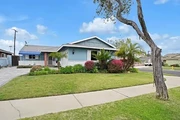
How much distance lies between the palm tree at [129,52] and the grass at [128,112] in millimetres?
11543

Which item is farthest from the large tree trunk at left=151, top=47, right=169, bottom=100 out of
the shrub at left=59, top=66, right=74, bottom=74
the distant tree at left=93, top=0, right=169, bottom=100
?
the shrub at left=59, top=66, right=74, bottom=74

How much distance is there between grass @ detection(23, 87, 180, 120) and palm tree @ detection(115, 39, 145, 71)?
11.5 metres

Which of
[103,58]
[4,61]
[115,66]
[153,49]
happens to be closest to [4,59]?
[4,61]

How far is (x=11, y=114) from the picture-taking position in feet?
14.8

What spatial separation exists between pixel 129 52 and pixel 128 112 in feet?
43.1

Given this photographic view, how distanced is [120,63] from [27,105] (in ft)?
41.0

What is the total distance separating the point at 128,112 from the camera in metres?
4.79

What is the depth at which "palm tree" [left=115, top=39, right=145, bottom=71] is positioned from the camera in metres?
17.1

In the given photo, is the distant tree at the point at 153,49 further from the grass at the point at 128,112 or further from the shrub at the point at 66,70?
the shrub at the point at 66,70

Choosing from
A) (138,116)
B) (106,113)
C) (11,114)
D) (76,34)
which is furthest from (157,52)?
(76,34)

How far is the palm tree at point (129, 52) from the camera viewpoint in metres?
17.1

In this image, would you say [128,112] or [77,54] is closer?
[128,112]

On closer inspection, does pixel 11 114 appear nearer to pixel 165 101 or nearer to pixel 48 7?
pixel 165 101

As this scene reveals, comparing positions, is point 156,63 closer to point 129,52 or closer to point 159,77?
point 159,77
